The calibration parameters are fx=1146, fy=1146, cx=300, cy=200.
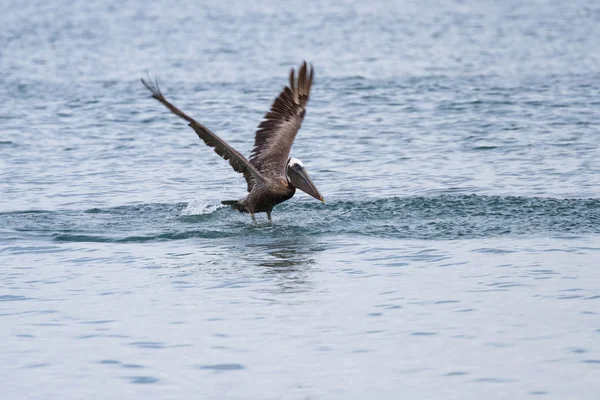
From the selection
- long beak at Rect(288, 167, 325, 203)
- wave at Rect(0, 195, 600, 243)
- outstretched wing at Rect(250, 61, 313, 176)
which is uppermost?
outstretched wing at Rect(250, 61, 313, 176)

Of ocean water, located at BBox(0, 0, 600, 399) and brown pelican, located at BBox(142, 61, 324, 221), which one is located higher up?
brown pelican, located at BBox(142, 61, 324, 221)

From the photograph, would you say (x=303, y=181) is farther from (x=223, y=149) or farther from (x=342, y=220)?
(x=223, y=149)

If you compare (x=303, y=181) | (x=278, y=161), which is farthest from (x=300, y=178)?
(x=278, y=161)

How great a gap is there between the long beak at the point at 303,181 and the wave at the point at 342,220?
0.36 metres

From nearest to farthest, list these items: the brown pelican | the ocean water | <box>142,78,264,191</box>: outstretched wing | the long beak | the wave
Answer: the ocean water < <box>142,78,264,191</box>: outstretched wing < the wave < the long beak < the brown pelican

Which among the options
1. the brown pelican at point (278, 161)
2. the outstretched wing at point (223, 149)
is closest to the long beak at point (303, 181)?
the brown pelican at point (278, 161)

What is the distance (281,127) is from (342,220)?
3.85 feet

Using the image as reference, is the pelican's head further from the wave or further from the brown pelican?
the wave

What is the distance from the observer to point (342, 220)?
11.2 metres

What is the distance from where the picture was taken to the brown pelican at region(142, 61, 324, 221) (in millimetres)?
10977

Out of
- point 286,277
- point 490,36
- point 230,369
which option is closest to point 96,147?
point 286,277

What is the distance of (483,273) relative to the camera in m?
8.98

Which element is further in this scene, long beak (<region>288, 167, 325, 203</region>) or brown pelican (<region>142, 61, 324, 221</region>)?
brown pelican (<region>142, 61, 324, 221</region>)

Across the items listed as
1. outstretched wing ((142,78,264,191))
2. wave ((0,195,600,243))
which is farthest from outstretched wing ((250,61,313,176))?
wave ((0,195,600,243))
